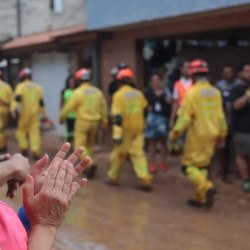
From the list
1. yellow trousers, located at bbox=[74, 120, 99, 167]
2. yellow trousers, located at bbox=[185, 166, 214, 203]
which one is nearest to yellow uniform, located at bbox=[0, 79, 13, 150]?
yellow trousers, located at bbox=[74, 120, 99, 167]

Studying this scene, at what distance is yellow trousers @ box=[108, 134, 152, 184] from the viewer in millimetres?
7785

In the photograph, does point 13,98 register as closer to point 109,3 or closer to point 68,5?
point 109,3

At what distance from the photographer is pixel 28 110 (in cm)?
1058

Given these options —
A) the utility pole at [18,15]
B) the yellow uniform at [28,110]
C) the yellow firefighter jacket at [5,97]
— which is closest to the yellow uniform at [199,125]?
the yellow uniform at [28,110]

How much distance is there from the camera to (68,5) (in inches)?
730

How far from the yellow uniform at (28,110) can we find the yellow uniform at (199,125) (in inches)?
182

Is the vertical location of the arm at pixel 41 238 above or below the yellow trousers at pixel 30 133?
above

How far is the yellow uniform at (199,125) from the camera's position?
660 centimetres

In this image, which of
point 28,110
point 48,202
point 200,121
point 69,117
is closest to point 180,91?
point 200,121

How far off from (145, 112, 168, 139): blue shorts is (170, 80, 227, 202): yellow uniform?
2142 millimetres

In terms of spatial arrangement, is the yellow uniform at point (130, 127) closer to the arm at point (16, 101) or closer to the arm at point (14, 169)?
the arm at point (16, 101)

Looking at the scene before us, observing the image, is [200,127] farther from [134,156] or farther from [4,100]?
[4,100]

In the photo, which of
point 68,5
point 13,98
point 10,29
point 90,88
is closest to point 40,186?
point 90,88

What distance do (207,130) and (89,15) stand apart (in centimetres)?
509
